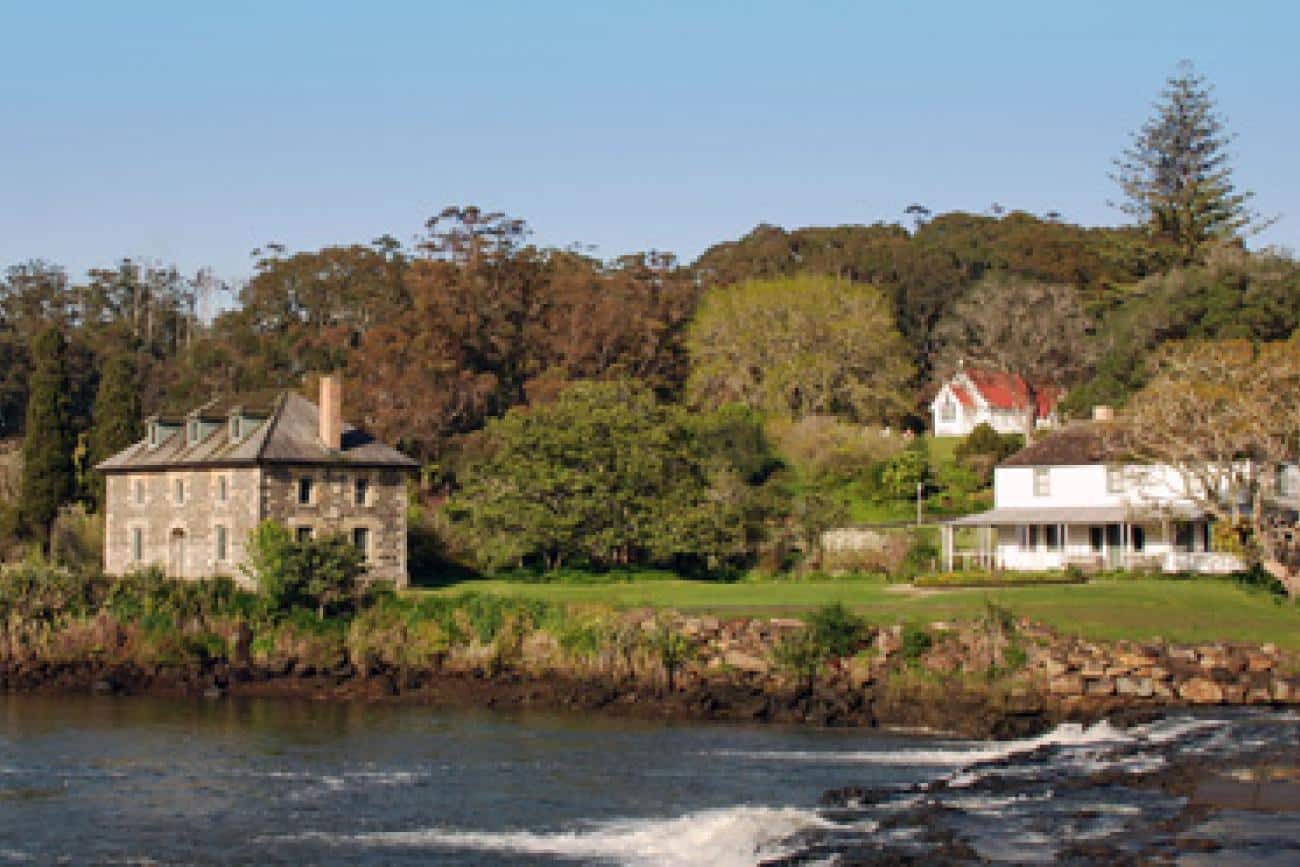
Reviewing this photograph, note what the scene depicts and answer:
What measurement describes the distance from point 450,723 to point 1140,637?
55.9ft

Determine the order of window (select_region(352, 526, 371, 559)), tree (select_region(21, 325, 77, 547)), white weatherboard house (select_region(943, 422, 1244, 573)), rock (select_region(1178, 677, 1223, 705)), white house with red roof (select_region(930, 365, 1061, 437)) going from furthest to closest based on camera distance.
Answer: white house with red roof (select_region(930, 365, 1061, 437)), tree (select_region(21, 325, 77, 547)), window (select_region(352, 526, 371, 559)), white weatherboard house (select_region(943, 422, 1244, 573)), rock (select_region(1178, 677, 1223, 705))

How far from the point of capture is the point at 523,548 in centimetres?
6075

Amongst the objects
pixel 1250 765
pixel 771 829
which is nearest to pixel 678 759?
pixel 771 829

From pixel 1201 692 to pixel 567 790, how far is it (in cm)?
1712

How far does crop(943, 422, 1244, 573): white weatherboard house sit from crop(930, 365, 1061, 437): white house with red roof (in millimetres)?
32942

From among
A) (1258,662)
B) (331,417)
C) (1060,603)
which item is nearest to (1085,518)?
(1060,603)

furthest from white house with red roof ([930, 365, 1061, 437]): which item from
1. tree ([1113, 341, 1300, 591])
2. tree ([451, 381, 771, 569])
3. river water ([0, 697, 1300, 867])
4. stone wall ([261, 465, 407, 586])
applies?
river water ([0, 697, 1300, 867])

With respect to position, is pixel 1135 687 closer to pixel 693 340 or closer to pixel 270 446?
pixel 270 446

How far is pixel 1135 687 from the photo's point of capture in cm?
4003

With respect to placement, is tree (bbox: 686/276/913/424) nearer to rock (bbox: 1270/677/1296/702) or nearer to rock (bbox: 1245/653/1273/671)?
rock (bbox: 1245/653/1273/671)

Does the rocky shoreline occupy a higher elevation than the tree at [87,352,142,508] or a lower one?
lower

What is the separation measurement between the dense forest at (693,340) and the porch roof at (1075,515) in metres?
6.11

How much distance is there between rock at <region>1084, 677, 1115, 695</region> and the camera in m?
39.8

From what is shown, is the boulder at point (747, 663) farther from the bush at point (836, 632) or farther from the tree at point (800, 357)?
the tree at point (800, 357)
